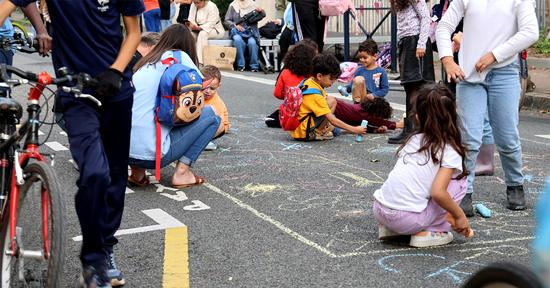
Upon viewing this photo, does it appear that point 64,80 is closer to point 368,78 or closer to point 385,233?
point 385,233

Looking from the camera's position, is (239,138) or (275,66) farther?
(275,66)

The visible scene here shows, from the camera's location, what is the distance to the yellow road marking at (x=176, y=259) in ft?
15.0

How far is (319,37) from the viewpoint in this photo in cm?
1247

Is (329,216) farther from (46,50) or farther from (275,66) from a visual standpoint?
(275,66)

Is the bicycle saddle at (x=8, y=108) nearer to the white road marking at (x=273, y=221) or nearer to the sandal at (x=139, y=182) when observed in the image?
the white road marking at (x=273, y=221)

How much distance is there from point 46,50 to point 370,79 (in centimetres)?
560

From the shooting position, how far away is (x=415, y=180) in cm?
506

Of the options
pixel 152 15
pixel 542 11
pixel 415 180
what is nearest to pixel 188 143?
pixel 415 180

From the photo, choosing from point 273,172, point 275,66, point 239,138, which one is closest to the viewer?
point 273,172

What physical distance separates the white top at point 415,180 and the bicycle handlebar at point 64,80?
1.97 m

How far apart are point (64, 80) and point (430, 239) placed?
2386 mm

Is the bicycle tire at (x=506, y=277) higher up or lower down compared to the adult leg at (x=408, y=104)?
higher up

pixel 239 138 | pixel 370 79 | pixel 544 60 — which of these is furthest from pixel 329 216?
pixel 544 60

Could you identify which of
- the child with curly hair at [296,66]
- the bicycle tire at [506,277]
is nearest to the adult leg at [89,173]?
the bicycle tire at [506,277]
